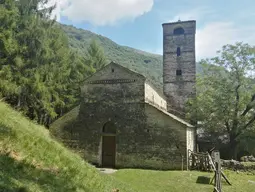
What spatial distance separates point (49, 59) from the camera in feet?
74.1

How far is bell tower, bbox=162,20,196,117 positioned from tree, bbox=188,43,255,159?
385 centimetres

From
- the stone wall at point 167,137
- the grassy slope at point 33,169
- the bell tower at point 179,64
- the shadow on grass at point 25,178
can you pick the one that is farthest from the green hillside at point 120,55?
the shadow on grass at point 25,178

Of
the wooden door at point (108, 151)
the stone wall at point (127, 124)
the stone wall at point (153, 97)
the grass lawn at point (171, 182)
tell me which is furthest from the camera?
the stone wall at point (153, 97)

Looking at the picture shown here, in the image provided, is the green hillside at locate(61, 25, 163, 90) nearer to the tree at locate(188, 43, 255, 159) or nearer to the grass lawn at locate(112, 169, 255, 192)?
the tree at locate(188, 43, 255, 159)

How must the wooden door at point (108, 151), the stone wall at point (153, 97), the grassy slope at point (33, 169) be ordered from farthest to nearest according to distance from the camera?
the stone wall at point (153, 97), the wooden door at point (108, 151), the grassy slope at point (33, 169)

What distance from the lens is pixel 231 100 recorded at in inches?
805

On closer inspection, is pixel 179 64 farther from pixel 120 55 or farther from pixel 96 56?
pixel 120 55

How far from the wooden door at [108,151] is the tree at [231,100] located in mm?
8692

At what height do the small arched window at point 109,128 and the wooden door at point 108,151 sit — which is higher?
the small arched window at point 109,128

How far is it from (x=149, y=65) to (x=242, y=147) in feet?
211

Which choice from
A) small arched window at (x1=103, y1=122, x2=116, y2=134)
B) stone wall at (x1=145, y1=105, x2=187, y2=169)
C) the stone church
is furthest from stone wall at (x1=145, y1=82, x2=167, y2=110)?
small arched window at (x1=103, y1=122, x2=116, y2=134)

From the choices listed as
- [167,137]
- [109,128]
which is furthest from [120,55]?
[167,137]

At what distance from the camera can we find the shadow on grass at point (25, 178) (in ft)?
14.1

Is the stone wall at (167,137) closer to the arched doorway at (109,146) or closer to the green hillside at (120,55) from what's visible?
the arched doorway at (109,146)
